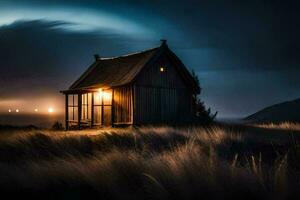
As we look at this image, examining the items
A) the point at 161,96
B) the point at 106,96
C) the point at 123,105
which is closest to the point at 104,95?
the point at 106,96

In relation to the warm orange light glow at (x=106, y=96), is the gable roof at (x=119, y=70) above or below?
above

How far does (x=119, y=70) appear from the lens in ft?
93.4

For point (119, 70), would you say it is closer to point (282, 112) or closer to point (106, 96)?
point (106, 96)

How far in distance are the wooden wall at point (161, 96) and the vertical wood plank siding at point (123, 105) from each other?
0.50 metres

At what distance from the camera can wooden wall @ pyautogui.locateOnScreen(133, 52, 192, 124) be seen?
84.6ft

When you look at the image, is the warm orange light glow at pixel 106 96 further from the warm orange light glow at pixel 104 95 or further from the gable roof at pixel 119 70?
the gable roof at pixel 119 70

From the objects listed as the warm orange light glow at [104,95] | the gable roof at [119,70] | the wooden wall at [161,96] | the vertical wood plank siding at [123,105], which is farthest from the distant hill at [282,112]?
the vertical wood plank siding at [123,105]

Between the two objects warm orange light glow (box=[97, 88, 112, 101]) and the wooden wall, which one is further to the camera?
warm orange light glow (box=[97, 88, 112, 101])

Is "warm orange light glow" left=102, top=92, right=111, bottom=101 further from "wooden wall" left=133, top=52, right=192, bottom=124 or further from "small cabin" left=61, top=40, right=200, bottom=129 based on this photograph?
"wooden wall" left=133, top=52, right=192, bottom=124

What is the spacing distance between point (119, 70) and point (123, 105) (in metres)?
3.47

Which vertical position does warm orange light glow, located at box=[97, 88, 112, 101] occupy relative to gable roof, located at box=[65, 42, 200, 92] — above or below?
below

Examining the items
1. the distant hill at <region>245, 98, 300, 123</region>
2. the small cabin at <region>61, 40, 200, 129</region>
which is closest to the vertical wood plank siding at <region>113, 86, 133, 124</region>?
the small cabin at <region>61, 40, 200, 129</region>

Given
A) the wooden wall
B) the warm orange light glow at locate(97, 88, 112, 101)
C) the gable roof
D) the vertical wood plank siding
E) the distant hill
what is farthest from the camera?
the distant hill

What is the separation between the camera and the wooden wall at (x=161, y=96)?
84.6ft
